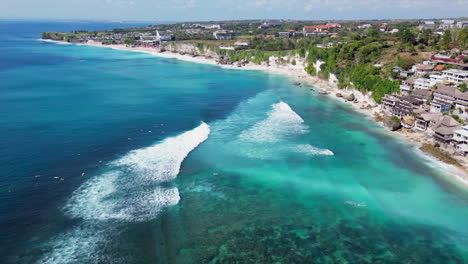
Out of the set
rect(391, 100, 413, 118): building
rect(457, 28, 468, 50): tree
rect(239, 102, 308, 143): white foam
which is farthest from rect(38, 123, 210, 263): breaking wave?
rect(457, 28, 468, 50): tree

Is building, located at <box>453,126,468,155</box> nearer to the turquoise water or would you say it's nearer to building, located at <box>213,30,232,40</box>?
the turquoise water

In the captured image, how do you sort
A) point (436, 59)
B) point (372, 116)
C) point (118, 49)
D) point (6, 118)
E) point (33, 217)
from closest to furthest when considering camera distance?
1. point (33, 217)
2. point (6, 118)
3. point (372, 116)
4. point (436, 59)
5. point (118, 49)

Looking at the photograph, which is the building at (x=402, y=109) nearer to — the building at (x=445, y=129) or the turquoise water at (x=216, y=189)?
the turquoise water at (x=216, y=189)

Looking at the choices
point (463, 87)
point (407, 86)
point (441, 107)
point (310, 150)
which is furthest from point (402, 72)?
point (310, 150)

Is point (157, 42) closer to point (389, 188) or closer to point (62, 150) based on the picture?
point (62, 150)

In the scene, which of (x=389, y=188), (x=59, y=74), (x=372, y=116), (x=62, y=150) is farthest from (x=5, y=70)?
(x=389, y=188)

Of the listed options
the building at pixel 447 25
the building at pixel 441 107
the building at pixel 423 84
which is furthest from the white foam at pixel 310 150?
the building at pixel 447 25

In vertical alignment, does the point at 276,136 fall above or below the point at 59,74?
below
